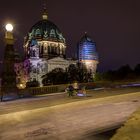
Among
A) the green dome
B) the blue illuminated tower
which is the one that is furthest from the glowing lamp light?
the blue illuminated tower

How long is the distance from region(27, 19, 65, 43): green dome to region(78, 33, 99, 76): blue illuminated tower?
49.9ft

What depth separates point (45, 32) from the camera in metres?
129

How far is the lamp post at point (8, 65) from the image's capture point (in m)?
25.3

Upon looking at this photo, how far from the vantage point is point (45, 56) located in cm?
12544

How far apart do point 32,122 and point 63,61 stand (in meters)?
111

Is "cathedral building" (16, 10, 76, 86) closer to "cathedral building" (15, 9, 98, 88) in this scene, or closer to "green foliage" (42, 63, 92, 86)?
"cathedral building" (15, 9, 98, 88)

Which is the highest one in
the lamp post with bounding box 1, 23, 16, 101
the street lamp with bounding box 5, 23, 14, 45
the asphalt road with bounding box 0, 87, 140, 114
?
the street lamp with bounding box 5, 23, 14, 45

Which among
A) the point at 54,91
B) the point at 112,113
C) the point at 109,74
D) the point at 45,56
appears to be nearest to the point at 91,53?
the point at 109,74

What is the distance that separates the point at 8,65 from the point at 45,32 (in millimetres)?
104471

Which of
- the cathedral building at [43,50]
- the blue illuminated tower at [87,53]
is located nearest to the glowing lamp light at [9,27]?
the cathedral building at [43,50]

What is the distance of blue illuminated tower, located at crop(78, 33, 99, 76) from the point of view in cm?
14638

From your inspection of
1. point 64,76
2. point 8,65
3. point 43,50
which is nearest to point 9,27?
point 8,65

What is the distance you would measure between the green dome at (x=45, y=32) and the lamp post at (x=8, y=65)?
102m

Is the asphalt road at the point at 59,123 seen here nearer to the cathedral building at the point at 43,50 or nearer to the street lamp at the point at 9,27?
the street lamp at the point at 9,27
